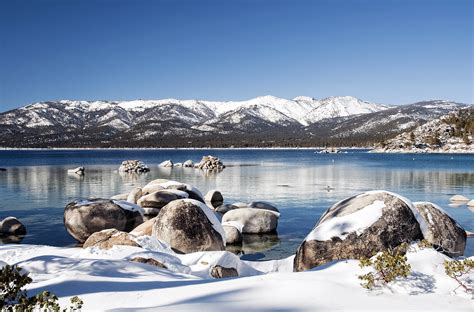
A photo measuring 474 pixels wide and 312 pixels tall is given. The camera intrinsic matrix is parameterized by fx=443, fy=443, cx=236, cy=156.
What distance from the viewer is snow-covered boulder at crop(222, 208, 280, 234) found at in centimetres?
2203

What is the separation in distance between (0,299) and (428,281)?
6.75 meters

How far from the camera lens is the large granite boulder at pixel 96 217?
67.8 feet

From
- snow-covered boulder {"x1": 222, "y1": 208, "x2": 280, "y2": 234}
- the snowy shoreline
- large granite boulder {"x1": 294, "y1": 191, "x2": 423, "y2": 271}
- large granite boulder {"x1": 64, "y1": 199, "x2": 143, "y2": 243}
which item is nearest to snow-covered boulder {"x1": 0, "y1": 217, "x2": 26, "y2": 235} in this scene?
large granite boulder {"x1": 64, "y1": 199, "x2": 143, "y2": 243}

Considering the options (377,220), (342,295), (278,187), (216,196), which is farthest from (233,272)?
(278,187)

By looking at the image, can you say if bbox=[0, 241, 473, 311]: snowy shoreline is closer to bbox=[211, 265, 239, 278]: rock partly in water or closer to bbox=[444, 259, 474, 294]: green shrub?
bbox=[444, 259, 474, 294]: green shrub

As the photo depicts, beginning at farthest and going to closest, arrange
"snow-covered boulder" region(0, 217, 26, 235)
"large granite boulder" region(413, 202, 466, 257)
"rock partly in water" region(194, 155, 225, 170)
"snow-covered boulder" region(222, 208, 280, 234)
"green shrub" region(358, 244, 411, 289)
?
"rock partly in water" region(194, 155, 225, 170)
"snow-covered boulder" region(0, 217, 26, 235)
"snow-covered boulder" region(222, 208, 280, 234)
"large granite boulder" region(413, 202, 466, 257)
"green shrub" region(358, 244, 411, 289)

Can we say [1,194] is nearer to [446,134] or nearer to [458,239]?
[458,239]

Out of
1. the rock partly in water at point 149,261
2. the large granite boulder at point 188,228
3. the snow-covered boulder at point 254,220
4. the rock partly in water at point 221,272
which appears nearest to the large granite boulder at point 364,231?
the rock partly in water at point 221,272

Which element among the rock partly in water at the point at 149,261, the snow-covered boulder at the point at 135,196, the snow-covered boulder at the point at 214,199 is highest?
the rock partly in water at the point at 149,261

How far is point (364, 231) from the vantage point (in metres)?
12.2

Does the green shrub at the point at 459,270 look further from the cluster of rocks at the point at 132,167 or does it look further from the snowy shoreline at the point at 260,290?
the cluster of rocks at the point at 132,167

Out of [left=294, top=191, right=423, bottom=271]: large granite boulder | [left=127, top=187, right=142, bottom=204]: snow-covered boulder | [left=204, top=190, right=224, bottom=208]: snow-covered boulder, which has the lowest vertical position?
[left=204, top=190, right=224, bottom=208]: snow-covered boulder

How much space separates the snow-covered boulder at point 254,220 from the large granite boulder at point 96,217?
15.7 feet

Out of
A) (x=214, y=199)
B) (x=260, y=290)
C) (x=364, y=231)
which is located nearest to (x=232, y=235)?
(x=364, y=231)
